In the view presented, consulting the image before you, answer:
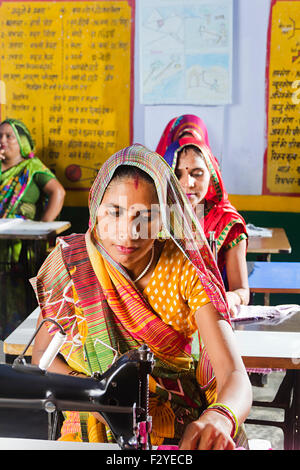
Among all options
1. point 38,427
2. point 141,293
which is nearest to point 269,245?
point 38,427

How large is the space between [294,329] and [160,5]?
3.72 meters

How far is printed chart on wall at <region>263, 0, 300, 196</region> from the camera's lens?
16.1ft

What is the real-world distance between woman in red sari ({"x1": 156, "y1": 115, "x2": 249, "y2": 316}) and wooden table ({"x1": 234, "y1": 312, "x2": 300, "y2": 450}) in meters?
0.42

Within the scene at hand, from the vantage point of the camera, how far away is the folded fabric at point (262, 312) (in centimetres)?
226

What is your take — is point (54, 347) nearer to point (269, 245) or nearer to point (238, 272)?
point (238, 272)

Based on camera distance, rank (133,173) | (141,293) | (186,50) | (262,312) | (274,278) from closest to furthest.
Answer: (133,173), (141,293), (262,312), (274,278), (186,50)

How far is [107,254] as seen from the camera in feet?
5.36

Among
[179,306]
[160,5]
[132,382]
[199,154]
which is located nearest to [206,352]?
[179,306]

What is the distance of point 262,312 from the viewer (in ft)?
7.60

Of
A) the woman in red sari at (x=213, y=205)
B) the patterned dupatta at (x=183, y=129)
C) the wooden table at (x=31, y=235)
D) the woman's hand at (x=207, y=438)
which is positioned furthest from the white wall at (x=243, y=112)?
the woman's hand at (x=207, y=438)

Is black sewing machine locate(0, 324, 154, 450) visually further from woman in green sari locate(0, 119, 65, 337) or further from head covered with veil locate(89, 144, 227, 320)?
woman in green sari locate(0, 119, 65, 337)

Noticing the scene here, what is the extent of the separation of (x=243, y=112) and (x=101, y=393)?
414 cm

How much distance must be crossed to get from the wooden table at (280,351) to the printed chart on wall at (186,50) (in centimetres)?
312

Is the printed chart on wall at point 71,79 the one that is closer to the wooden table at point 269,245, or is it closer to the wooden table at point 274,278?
the wooden table at point 269,245
